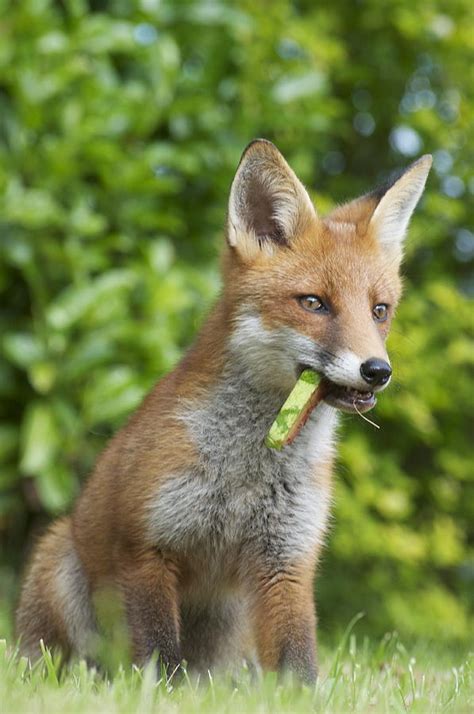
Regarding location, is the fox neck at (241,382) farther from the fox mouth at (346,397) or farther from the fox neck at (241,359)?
the fox mouth at (346,397)

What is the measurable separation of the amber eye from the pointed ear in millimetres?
421

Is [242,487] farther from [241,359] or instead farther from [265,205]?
[265,205]

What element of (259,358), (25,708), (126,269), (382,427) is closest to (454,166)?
(382,427)

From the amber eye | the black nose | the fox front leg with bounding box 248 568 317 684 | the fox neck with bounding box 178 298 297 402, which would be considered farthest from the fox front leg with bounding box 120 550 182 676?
the amber eye

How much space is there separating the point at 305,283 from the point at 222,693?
4.81ft

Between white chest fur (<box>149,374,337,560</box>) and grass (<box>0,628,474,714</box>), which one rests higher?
white chest fur (<box>149,374,337,560</box>)

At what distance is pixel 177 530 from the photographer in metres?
3.98

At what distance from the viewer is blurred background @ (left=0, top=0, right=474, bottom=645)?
6.89 m

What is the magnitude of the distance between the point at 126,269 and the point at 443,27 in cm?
320

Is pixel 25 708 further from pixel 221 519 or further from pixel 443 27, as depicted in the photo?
pixel 443 27

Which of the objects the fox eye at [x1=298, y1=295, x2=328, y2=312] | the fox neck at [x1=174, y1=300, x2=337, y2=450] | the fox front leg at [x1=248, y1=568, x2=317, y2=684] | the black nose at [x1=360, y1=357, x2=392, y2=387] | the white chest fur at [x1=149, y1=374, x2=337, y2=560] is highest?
the fox eye at [x1=298, y1=295, x2=328, y2=312]

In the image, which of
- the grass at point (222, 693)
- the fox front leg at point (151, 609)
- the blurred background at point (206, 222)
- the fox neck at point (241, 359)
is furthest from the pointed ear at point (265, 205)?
the blurred background at point (206, 222)

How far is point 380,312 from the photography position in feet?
13.7

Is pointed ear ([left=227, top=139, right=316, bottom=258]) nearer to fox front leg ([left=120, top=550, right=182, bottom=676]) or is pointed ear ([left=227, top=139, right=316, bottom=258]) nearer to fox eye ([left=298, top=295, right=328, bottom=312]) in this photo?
fox eye ([left=298, top=295, right=328, bottom=312])
